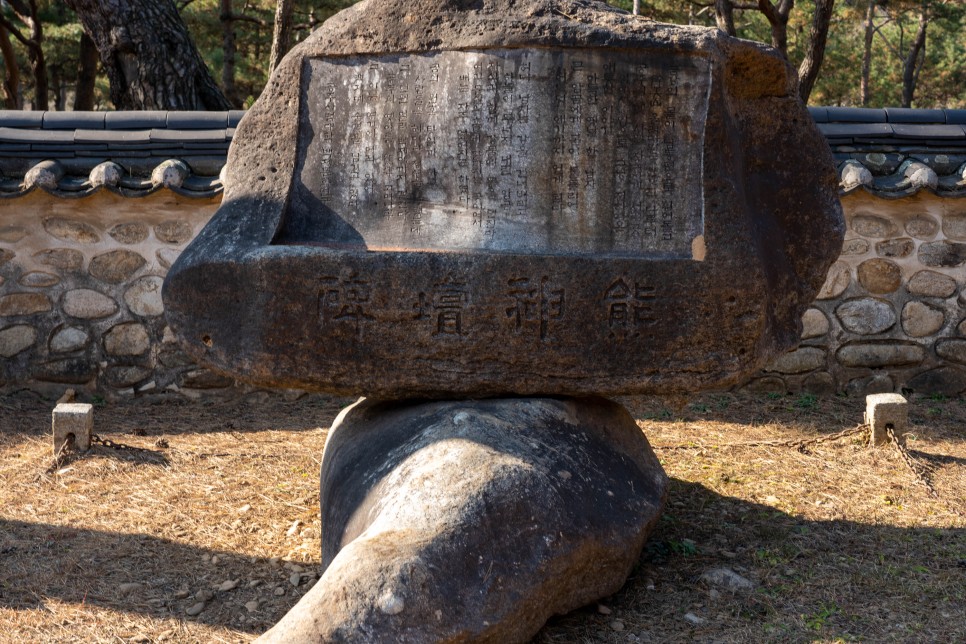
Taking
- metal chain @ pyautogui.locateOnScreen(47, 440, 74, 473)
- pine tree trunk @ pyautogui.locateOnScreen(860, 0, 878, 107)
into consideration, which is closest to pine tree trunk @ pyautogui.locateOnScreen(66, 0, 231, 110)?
metal chain @ pyautogui.locateOnScreen(47, 440, 74, 473)

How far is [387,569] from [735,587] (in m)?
1.47

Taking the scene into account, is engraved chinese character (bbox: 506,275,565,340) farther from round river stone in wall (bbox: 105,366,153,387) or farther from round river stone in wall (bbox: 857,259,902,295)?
round river stone in wall (bbox: 105,366,153,387)

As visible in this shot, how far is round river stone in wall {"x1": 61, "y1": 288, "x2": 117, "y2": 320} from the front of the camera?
6.22m

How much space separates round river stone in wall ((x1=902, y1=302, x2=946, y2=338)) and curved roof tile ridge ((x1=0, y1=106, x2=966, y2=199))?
2.50 feet

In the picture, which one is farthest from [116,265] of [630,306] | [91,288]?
[630,306]

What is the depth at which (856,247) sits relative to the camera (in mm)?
6262

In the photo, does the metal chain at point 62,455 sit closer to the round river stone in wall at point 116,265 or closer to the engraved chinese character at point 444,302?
the round river stone in wall at point 116,265

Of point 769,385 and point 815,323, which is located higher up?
point 815,323

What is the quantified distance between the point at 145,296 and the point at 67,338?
0.56 m

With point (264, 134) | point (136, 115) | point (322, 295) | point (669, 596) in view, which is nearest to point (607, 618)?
point (669, 596)

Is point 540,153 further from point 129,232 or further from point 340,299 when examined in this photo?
point 129,232

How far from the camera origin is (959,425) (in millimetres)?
5867

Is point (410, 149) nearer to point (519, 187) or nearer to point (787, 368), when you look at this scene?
point (519, 187)

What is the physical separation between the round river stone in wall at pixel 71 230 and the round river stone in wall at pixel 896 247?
4936 mm
